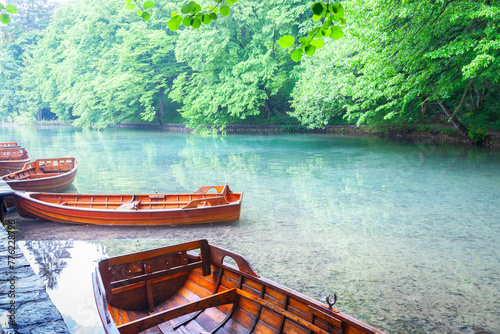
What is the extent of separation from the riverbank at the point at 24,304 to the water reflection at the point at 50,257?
2.10 m

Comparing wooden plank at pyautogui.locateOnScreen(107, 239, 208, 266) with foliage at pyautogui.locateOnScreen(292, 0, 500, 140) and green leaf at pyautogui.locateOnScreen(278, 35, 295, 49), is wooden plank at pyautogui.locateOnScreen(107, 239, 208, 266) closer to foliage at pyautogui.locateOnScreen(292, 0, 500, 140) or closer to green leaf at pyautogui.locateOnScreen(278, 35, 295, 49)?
green leaf at pyautogui.locateOnScreen(278, 35, 295, 49)

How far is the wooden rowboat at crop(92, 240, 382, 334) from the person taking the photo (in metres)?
2.85

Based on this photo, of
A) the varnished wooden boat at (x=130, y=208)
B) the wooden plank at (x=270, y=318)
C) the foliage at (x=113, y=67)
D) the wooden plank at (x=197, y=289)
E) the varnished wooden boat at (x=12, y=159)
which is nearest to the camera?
the wooden plank at (x=270, y=318)

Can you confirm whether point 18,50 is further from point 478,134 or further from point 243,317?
point 243,317

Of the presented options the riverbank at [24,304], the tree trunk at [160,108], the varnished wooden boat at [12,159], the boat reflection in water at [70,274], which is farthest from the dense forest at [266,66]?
the varnished wooden boat at [12,159]

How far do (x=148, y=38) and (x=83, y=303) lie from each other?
32.0m

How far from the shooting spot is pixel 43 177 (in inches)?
442

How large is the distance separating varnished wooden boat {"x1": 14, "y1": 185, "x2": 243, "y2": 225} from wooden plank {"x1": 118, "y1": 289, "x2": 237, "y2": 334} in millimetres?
4025

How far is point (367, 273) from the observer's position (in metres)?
5.21

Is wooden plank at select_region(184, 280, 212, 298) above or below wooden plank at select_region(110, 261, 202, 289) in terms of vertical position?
below

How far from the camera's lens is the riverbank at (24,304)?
222cm

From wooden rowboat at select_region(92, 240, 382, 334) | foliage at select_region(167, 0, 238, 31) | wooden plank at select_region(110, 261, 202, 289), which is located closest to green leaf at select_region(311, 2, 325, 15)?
foliage at select_region(167, 0, 238, 31)

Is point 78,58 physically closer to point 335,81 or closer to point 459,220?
point 335,81

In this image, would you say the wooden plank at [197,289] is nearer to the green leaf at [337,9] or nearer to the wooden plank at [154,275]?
the wooden plank at [154,275]
